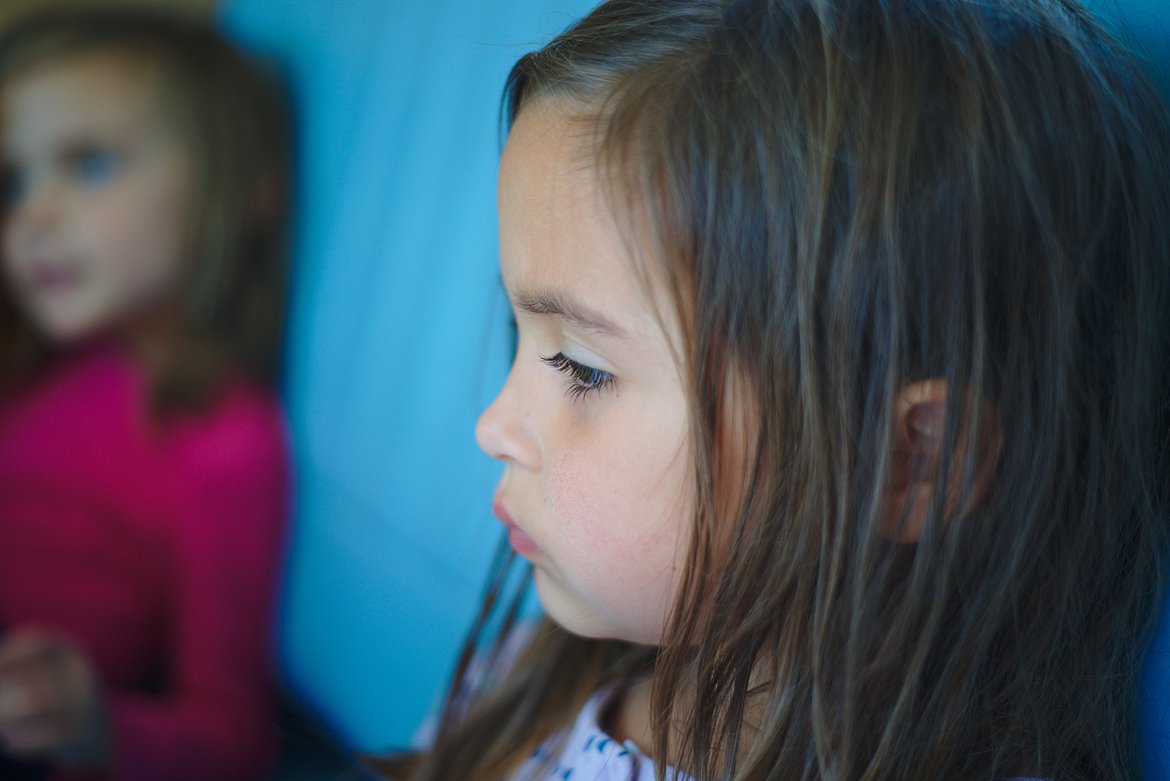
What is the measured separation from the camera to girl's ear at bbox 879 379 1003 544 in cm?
56

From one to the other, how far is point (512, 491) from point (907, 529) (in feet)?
0.81

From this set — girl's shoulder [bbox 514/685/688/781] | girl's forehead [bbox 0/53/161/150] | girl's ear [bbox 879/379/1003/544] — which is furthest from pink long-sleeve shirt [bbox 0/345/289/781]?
girl's ear [bbox 879/379/1003/544]

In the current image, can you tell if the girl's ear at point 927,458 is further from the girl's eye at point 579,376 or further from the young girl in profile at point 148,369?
the young girl in profile at point 148,369

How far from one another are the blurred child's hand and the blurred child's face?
1.22ft

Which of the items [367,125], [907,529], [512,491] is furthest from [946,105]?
[367,125]

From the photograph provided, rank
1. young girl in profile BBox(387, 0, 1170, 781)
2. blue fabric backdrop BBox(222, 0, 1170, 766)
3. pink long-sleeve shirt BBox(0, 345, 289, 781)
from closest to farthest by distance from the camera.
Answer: young girl in profile BBox(387, 0, 1170, 781)
blue fabric backdrop BBox(222, 0, 1170, 766)
pink long-sleeve shirt BBox(0, 345, 289, 781)

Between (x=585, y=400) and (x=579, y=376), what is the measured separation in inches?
0.6

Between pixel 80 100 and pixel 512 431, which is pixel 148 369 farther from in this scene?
pixel 512 431

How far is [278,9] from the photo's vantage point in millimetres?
1165

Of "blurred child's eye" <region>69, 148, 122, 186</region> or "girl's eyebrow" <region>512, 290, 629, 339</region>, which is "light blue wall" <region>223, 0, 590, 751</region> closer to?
"blurred child's eye" <region>69, 148, 122, 186</region>

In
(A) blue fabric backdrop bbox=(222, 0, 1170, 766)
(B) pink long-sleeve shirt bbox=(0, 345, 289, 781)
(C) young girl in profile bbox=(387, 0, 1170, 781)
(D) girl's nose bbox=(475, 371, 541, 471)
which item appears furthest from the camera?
(B) pink long-sleeve shirt bbox=(0, 345, 289, 781)

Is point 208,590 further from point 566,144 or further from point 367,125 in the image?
point 566,144

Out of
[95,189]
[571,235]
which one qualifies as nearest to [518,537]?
[571,235]

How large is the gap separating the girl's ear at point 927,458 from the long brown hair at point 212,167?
804 millimetres
